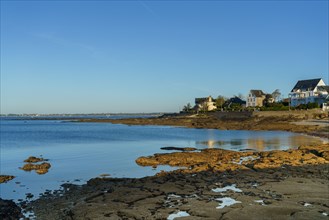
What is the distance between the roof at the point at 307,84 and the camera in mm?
94812

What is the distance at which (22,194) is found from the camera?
14.7 meters

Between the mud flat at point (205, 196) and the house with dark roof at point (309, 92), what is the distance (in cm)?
7794

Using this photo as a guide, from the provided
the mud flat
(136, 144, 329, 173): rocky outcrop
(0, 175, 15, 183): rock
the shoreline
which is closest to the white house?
(136, 144, 329, 173): rocky outcrop

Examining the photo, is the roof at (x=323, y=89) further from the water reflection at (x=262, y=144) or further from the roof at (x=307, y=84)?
the water reflection at (x=262, y=144)

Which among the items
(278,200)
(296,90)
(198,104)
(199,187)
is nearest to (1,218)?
(199,187)

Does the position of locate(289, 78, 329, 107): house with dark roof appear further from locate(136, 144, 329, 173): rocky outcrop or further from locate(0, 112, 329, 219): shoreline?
locate(0, 112, 329, 219): shoreline

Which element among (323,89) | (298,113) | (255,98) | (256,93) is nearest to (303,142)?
(298,113)

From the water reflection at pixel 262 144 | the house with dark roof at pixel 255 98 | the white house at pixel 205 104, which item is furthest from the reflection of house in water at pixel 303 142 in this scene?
the white house at pixel 205 104

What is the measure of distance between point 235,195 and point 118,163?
1197 centimetres

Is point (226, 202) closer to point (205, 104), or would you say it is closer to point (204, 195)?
point (204, 195)

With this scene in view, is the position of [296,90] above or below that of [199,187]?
above

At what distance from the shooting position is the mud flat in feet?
36.0

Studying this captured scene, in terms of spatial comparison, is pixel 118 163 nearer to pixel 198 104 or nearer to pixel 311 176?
pixel 311 176

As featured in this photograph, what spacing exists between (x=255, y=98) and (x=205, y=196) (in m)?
105
